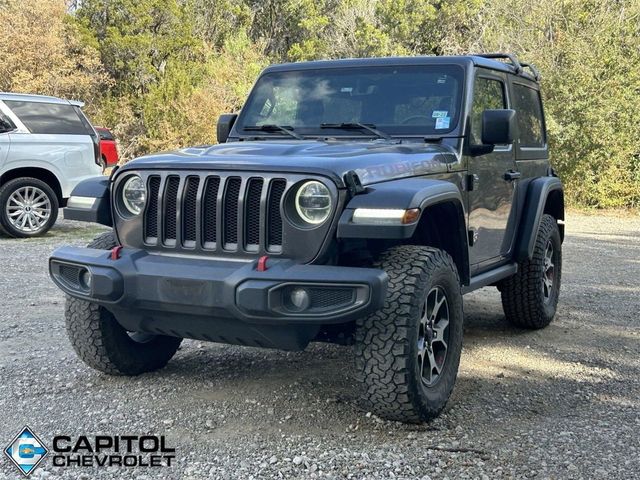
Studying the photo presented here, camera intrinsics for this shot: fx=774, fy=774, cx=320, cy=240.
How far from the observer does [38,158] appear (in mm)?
10406

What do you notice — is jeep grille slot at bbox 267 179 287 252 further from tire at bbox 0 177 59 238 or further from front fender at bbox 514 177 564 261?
tire at bbox 0 177 59 238

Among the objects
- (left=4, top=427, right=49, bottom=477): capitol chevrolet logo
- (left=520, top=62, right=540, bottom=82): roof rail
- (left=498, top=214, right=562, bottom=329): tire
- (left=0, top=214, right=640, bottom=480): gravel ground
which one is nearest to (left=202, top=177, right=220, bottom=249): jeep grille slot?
(left=0, top=214, right=640, bottom=480): gravel ground

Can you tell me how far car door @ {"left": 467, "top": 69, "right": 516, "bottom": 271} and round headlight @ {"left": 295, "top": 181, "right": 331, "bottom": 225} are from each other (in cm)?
143

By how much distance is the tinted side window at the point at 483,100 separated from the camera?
4.84m

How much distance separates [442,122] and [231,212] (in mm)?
1655

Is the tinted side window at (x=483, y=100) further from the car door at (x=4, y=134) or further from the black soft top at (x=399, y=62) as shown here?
the car door at (x=4, y=134)

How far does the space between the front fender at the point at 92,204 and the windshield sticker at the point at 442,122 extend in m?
1.97

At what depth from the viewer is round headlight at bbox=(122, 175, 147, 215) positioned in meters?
3.94

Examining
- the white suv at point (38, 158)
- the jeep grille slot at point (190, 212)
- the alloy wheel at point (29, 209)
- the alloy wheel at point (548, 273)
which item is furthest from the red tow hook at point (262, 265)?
the alloy wheel at point (29, 209)

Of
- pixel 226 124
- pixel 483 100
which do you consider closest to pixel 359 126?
pixel 483 100

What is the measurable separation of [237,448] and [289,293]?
30.5 inches

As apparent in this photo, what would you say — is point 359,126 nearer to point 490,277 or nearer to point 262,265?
point 490,277

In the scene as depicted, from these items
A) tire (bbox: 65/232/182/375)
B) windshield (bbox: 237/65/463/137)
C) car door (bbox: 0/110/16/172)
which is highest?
windshield (bbox: 237/65/463/137)

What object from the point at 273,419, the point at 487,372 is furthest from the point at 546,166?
the point at 273,419
